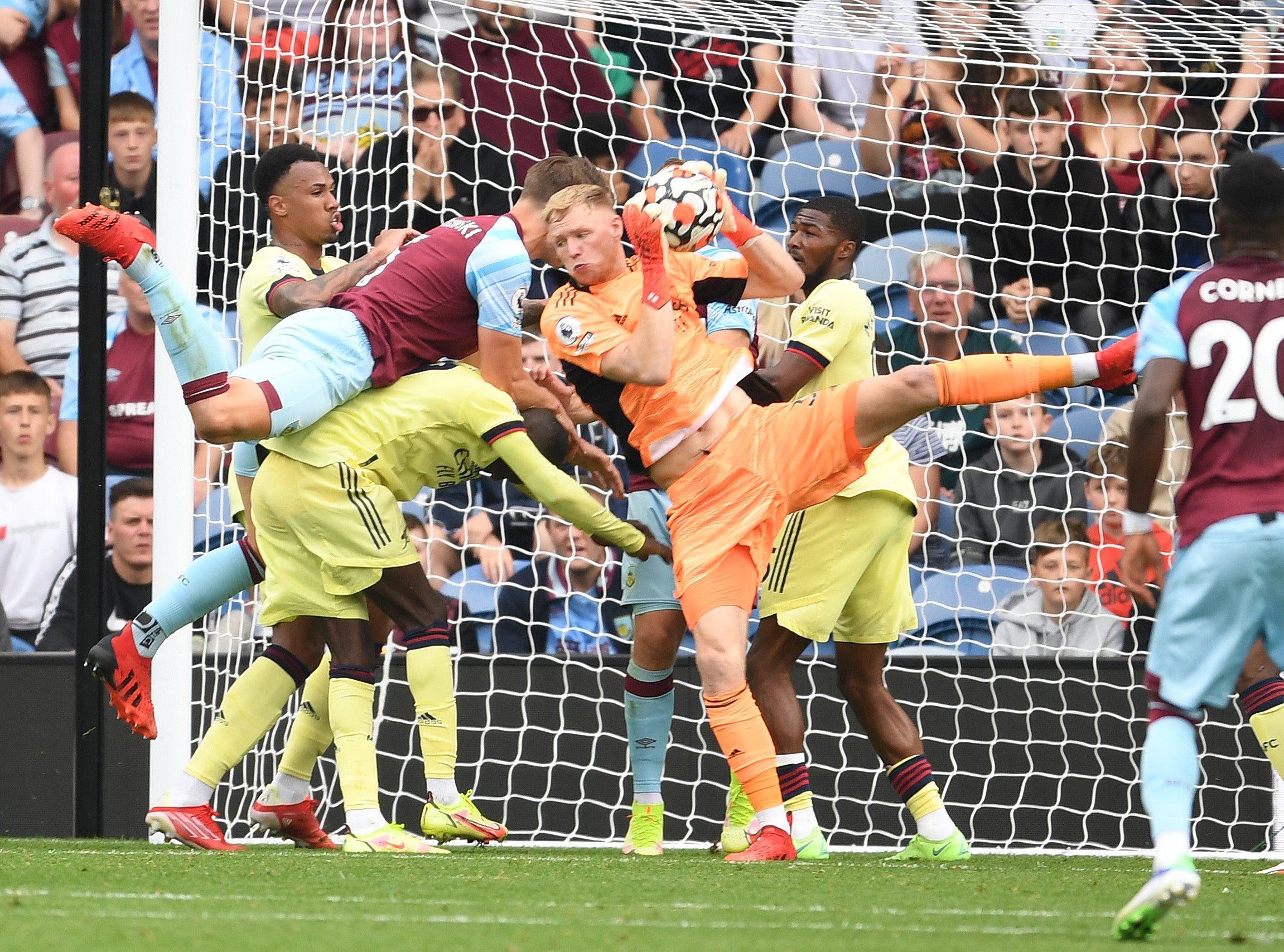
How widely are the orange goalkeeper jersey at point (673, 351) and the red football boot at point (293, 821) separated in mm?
1583

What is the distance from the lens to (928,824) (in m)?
4.62

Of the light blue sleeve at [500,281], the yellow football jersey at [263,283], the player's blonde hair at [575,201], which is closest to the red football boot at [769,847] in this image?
the light blue sleeve at [500,281]

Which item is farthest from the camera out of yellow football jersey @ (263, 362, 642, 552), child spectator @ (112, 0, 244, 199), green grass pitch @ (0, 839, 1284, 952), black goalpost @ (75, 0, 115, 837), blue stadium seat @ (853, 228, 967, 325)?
blue stadium seat @ (853, 228, 967, 325)

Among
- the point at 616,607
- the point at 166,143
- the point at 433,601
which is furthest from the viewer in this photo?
the point at 616,607

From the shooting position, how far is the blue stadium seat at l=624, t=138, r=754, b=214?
6977 mm

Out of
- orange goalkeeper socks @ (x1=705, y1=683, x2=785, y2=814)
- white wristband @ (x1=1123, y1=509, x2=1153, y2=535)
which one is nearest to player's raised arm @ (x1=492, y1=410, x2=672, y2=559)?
orange goalkeeper socks @ (x1=705, y1=683, x2=785, y2=814)

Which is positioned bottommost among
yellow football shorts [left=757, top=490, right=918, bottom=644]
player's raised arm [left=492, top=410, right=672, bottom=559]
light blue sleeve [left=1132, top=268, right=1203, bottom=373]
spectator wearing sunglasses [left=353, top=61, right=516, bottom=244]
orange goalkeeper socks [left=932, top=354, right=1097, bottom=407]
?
yellow football shorts [left=757, top=490, right=918, bottom=644]

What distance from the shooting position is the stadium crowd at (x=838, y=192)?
6.48m

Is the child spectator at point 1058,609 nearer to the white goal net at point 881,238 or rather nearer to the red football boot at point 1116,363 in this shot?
the white goal net at point 881,238

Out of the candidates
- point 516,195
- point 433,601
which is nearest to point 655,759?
point 433,601

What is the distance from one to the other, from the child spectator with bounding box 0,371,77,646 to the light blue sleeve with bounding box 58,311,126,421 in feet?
0.23

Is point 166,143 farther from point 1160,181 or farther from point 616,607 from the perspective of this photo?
point 1160,181

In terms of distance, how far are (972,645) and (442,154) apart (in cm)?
306

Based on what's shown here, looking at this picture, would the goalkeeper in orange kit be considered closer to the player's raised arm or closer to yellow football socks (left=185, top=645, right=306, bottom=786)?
the player's raised arm
